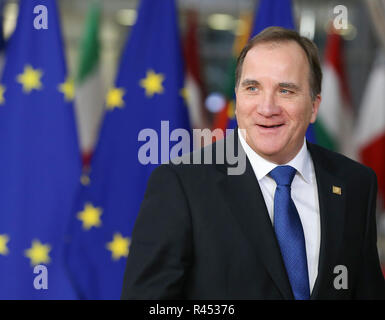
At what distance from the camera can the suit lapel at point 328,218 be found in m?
1.43

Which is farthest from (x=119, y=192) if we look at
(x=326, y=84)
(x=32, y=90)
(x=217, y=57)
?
(x=217, y=57)

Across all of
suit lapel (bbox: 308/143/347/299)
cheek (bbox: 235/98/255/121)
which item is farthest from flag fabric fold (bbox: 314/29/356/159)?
cheek (bbox: 235/98/255/121)

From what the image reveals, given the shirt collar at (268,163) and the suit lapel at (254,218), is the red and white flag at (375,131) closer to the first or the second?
the shirt collar at (268,163)

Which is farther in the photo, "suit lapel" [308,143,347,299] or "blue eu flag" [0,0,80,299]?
"blue eu flag" [0,0,80,299]

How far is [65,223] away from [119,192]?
0.27 m

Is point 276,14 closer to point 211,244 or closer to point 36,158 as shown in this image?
point 36,158

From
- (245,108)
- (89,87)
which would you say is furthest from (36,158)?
(89,87)

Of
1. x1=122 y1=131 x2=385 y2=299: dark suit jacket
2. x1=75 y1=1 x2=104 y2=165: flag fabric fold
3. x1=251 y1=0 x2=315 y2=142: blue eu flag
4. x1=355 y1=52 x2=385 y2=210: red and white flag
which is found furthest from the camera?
x1=355 y1=52 x2=385 y2=210: red and white flag

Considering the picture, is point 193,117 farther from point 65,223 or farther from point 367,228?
point 367,228

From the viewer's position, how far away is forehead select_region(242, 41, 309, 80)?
144 centimetres

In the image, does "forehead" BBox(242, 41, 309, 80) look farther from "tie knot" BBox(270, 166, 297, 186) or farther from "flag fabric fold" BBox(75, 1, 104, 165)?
"flag fabric fold" BBox(75, 1, 104, 165)

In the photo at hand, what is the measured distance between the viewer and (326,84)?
5.24 m

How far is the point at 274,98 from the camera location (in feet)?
4.78

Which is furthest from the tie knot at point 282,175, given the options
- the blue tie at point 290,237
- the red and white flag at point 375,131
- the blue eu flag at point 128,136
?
the red and white flag at point 375,131
